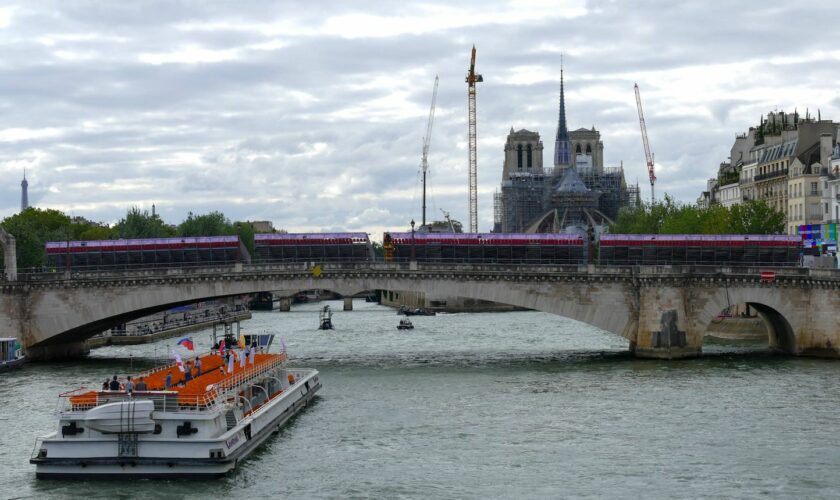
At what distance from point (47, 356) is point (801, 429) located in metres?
55.6

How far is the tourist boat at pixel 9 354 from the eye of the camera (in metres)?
83.2

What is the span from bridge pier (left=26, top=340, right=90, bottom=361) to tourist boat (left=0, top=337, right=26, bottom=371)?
332 centimetres

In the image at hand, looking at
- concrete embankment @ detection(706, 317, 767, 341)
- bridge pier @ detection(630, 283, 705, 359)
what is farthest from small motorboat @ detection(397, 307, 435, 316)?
bridge pier @ detection(630, 283, 705, 359)

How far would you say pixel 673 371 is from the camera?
77750 millimetres

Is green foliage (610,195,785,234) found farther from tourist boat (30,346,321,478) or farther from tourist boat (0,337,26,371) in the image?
tourist boat (30,346,321,478)

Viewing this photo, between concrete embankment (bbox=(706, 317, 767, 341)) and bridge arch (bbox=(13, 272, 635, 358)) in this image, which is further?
concrete embankment (bbox=(706, 317, 767, 341))

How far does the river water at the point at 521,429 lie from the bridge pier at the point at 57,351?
2.73 meters

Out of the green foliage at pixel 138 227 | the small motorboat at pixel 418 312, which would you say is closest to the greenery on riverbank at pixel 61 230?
the green foliage at pixel 138 227

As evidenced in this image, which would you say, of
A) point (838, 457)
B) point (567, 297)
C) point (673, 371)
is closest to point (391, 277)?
point (567, 297)

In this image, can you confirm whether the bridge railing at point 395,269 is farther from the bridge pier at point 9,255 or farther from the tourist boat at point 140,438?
the tourist boat at point 140,438

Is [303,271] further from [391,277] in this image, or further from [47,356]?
[47,356]

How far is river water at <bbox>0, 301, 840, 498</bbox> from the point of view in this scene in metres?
46.8

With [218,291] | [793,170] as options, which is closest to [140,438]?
[218,291]

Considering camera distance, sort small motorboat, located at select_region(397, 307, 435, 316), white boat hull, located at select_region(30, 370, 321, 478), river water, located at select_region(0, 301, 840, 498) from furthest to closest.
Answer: small motorboat, located at select_region(397, 307, 435, 316) → white boat hull, located at select_region(30, 370, 321, 478) → river water, located at select_region(0, 301, 840, 498)
